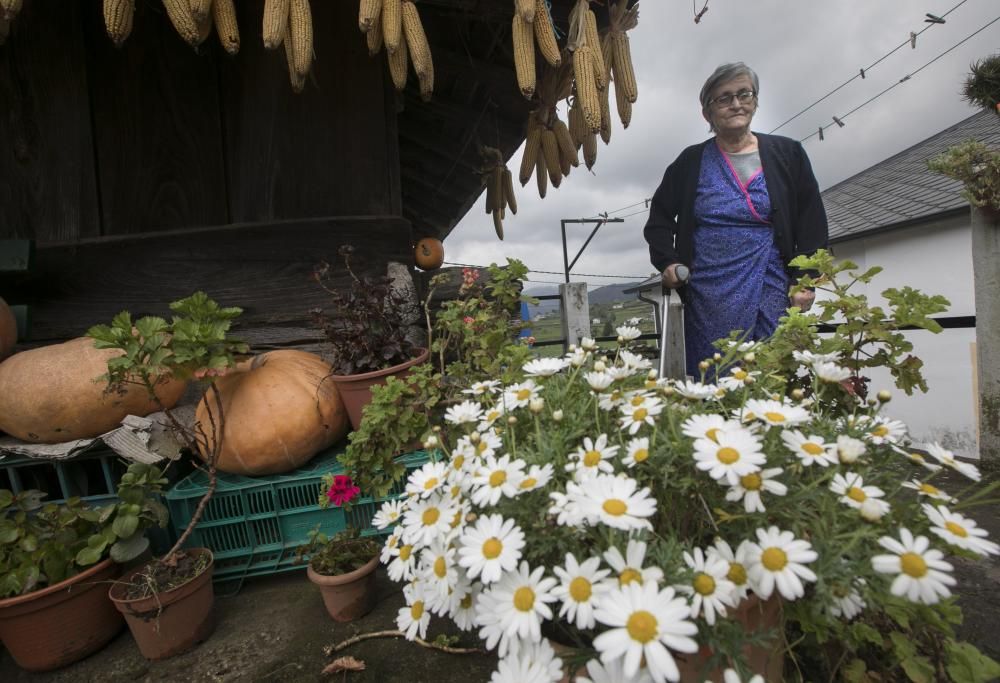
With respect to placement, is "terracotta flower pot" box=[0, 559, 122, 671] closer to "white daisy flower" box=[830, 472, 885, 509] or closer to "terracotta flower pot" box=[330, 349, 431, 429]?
"terracotta flower pot" box=[330, 349, 431, 429]

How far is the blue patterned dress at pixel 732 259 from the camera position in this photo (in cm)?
188

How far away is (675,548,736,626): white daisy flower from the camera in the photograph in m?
0.54

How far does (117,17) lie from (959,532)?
8.31ft

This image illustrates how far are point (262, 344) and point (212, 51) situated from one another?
5.59 ft

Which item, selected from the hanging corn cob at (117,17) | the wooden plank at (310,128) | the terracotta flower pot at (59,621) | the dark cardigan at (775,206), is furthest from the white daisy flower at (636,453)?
the wooden plank at (310,128)

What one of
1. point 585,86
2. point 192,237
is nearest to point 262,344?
point 192,237

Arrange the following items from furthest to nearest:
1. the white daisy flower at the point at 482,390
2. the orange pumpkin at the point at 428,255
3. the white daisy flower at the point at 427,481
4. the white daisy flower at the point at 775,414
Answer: the orange pumpkin at the point at 428,255, the white daisy flower at the point at 482,390, the white daisy flower at the point at 427,481, the white daisy flower at the point at 775,414

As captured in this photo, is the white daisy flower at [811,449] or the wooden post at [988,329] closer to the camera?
the white daisy flower at [811,449]

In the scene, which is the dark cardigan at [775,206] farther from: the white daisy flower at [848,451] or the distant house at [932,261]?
the distant house at [932,261]

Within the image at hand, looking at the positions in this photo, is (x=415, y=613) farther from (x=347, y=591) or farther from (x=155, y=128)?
(x=155, y=128)

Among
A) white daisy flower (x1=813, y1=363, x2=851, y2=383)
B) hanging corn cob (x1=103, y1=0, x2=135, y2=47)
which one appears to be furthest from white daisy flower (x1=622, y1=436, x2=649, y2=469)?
Answer: hanging corn cob (x1=103, y1=0, x2=135, y2=47)

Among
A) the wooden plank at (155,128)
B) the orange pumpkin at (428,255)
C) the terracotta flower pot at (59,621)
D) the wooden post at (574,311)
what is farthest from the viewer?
the orange pumpkin at (428,255)

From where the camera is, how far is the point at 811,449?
2.13ft

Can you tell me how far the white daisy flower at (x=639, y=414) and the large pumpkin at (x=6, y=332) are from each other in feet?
8.54
